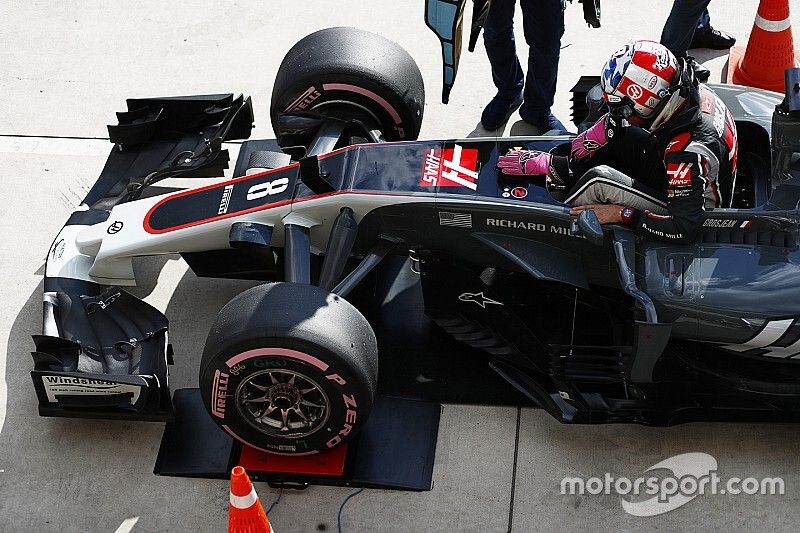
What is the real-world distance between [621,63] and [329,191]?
147 centimetres

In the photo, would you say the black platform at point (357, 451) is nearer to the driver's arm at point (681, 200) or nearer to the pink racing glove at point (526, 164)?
the pink racing glove at point (526, 164)

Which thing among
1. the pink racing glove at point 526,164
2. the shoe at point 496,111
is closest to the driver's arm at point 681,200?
the pink racing glove at point 526,164

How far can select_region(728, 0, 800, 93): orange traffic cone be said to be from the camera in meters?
7.17

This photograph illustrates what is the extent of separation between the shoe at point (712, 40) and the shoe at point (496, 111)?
1.35 metres

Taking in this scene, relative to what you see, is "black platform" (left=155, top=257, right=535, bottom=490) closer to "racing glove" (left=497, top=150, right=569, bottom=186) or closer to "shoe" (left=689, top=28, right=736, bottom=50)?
"racing glove" (left=497, top=150, right=569, bottom=186)

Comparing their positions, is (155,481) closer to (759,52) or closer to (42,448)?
(42,448)

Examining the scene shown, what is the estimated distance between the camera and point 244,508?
463 cm

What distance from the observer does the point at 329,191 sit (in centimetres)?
557

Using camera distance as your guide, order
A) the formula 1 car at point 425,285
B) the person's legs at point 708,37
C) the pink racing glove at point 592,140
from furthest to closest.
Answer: the person's legs at point 708,37, the pink racing glove at point 592,140, the formula 1 car at point 425,285

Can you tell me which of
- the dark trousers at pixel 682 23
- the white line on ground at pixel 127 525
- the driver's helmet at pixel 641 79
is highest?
the driver's helmet at pixel 641 79

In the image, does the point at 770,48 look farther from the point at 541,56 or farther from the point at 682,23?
the point at 541,56

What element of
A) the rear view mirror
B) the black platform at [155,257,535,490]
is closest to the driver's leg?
the black platform at [155,257,535,490]

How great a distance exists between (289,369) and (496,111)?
9.64ft

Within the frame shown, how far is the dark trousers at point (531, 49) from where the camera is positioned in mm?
6637
